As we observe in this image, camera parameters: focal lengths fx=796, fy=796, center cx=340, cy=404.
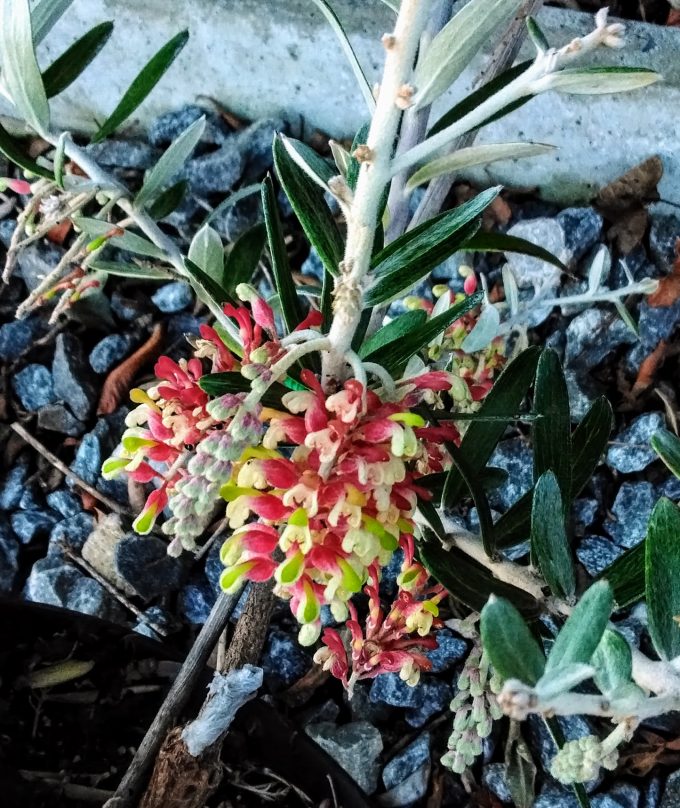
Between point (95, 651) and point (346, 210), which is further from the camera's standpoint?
point (95, 651)

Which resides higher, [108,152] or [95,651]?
[108,152]

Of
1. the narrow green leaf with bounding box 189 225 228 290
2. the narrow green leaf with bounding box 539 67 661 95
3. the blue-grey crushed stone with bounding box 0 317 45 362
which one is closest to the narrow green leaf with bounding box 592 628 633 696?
the narrow green leaf with bounding box 539 67 661 95

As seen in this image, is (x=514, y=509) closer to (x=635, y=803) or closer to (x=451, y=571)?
(x=451, y=571)

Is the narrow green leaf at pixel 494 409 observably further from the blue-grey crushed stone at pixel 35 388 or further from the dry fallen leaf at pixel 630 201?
the blue-grey crushed stone at pixel 35 388

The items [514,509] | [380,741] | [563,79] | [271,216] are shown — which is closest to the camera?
[563,79]

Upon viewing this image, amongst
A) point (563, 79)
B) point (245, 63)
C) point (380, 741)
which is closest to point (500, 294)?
point (245, 63)

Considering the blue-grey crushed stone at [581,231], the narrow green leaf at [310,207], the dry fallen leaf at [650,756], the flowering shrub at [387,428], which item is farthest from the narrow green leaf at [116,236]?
the dry fallen leaf at [650,756]

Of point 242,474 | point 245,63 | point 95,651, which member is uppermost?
point 245,63
